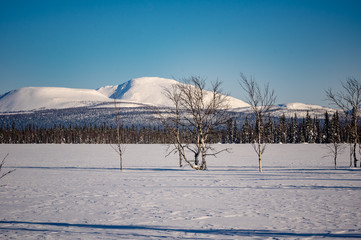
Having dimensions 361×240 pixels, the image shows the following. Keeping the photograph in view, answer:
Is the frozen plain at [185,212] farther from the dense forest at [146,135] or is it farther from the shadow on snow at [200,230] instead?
the dense forest at [146,135]

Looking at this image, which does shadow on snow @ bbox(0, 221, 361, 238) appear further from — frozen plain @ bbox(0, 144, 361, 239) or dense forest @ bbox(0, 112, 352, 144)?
dense forest @ bbox(0, 112, 352, 144)

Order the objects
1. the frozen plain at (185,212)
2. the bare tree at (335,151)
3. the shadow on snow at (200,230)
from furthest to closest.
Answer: the bare tree at (335,151) < the frozen plain at (185,212) < the shadow on snow at (200,230)

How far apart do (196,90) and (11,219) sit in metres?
16.1

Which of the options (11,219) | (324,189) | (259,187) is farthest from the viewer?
(259,187)

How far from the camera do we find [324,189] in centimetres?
1215

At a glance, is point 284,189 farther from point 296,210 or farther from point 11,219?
point 11,219

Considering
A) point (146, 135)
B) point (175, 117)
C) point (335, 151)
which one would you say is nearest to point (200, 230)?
point (175, 117)

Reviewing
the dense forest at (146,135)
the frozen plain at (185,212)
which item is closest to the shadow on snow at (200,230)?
the frozen plain at (185,212)

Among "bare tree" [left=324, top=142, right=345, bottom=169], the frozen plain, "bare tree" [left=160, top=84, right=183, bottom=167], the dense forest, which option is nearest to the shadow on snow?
the frozen plain

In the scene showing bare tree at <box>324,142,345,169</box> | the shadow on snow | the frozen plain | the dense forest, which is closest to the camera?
the shadow on snow

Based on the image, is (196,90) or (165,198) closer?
(165,198)

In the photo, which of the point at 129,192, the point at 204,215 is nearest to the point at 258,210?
the point at 204,215

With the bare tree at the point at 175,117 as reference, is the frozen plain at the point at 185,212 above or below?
below

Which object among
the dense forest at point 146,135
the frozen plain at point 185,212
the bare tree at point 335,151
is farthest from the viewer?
the dense forest at point 146,135
